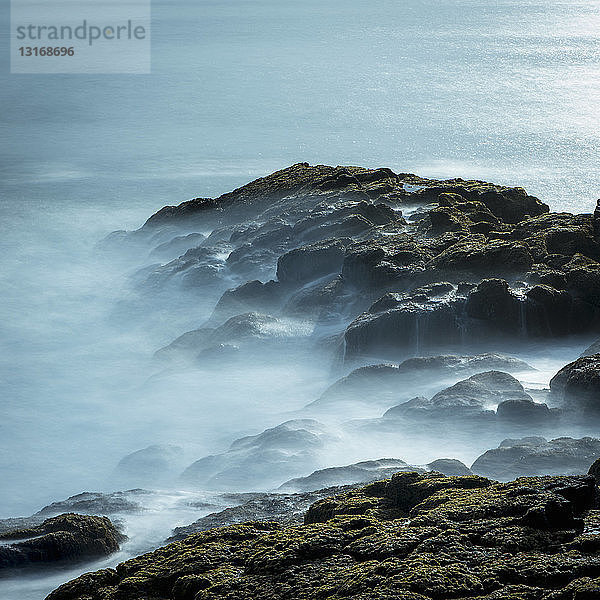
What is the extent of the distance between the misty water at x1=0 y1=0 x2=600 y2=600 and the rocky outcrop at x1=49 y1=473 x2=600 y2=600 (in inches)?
125

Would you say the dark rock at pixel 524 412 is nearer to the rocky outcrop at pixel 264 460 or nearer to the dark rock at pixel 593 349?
the dark rock at pixel 593 349

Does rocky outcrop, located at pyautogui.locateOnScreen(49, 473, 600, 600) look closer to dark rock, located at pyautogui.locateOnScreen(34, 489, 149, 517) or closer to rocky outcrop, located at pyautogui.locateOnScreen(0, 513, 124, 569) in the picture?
rocky outcrop, located at pyautogui.locateOnScreen(0, 513, 124, 569)

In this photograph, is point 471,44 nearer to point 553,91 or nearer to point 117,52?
point 553,91

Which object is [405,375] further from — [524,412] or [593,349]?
[593,349]

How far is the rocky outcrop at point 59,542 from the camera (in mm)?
14000

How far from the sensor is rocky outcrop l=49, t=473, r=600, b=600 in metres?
9.27

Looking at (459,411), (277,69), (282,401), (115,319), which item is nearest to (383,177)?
(115,319)

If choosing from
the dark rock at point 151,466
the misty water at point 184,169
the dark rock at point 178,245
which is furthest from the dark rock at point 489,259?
the dark rock at point 178,245

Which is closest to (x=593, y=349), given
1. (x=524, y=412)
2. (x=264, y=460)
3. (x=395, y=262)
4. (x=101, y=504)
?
(x=524, y=412)

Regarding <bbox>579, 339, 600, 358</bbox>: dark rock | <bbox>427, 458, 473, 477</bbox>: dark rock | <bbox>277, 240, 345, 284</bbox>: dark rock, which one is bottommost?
<bbox>427, 458, 473, 477</bbox>: dark rock

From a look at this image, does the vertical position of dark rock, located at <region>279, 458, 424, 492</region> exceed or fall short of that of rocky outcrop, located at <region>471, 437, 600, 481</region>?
it falls short

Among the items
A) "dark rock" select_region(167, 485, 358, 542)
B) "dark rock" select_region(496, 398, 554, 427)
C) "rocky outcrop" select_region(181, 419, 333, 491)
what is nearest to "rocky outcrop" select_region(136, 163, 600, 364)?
"rocky outcrop" select_region(181, 419, 333, 491)

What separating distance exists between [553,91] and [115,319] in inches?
3966

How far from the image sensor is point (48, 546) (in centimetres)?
1419
